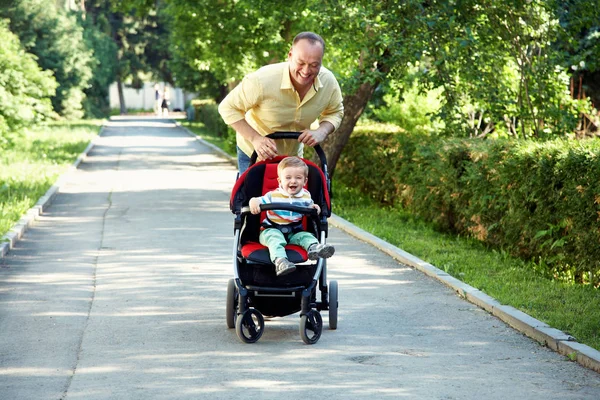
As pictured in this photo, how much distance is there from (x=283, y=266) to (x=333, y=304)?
33.5 inches

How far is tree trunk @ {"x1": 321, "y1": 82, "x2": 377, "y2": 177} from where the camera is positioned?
669 inches

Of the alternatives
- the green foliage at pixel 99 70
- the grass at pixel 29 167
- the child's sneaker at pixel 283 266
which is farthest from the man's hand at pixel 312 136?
the green foliage at pixel 99 70

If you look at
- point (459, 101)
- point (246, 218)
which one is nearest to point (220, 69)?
point (459, 101)

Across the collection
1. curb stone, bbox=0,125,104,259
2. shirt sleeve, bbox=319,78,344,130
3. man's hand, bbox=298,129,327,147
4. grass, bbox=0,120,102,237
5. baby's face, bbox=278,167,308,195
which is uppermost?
shirt sleeve, bbox=319,78,344,130

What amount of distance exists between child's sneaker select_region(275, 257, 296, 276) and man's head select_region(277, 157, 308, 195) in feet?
1.79

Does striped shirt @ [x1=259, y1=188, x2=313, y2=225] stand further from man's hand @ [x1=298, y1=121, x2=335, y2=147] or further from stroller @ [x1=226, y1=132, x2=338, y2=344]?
man's hand @ [x1=298, y1=121, x2=335, y2=147]

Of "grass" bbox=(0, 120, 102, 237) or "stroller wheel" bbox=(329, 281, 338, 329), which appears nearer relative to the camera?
"stroller wheel" bbox=(329, 281, 338, 329)

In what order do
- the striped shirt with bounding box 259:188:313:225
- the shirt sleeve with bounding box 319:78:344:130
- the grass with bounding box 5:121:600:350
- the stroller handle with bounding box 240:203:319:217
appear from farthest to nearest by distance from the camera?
the grass with bounding box 5:121:600:350 < the shirt sleeve with bounding box 319:78:344:130 < the striped shirt with bounding box 259:188:313:225 < the stroller handle with bounding box 240:203:319:217

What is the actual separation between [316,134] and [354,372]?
5.84ft

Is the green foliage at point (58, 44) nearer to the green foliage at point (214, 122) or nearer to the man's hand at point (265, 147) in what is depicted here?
the green foliage at point (214, 122)

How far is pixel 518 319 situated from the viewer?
24.6 ft

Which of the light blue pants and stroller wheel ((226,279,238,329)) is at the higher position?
the light blue pants

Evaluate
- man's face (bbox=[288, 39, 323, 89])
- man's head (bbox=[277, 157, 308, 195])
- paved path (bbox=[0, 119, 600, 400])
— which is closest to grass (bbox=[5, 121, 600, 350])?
paved path (bbox=[0, 119, 600, 400])

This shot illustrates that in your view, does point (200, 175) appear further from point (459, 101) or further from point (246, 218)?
point (246, 218)
